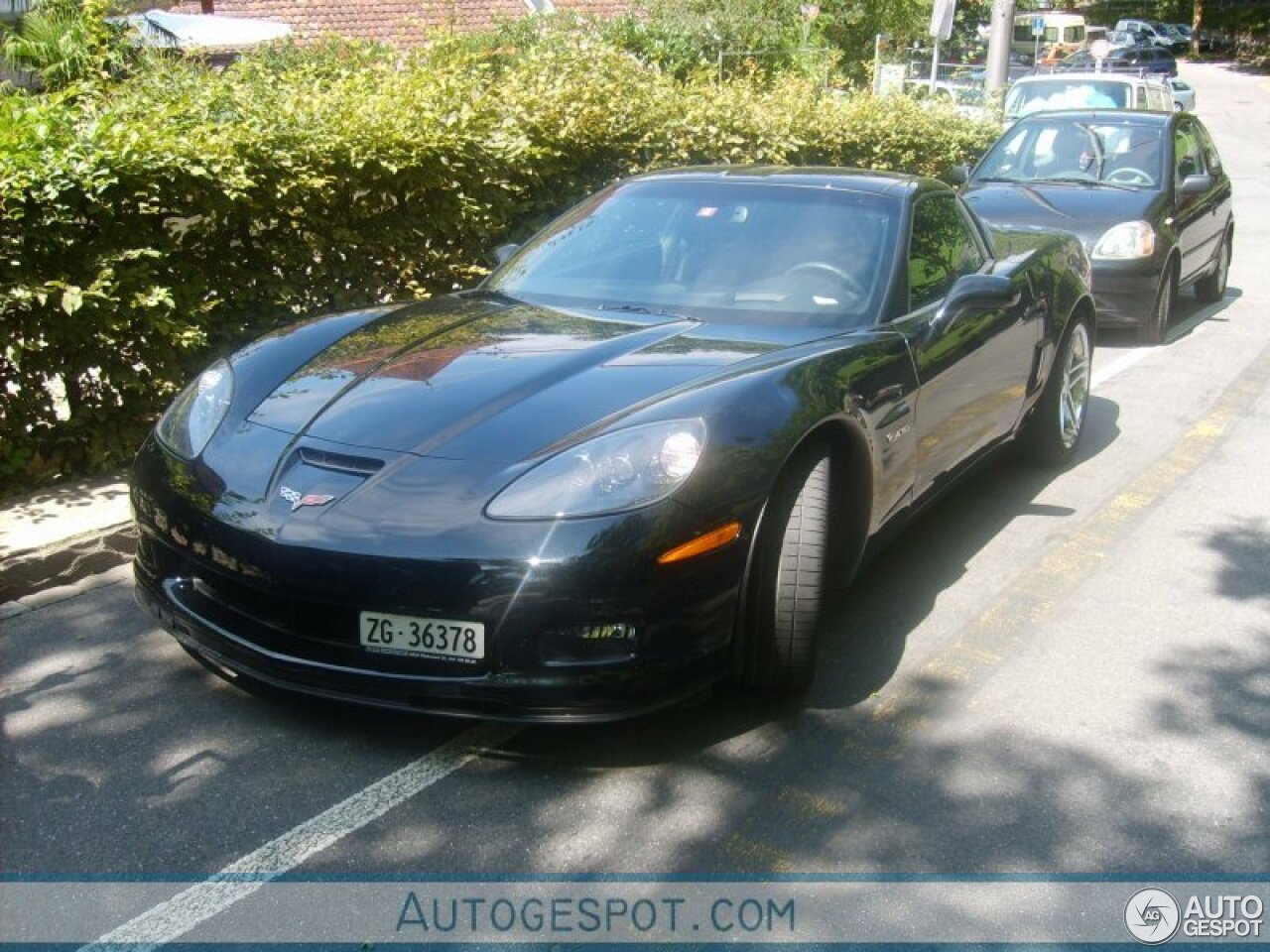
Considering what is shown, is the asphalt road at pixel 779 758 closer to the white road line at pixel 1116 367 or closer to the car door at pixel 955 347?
the car door at pixel 955 347

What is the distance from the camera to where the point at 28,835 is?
10.7 ft

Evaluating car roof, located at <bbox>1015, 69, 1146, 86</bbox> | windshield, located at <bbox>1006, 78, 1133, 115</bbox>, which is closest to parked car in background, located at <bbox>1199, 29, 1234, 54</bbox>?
car roof, located at <bbox>1015, 69, 1146, 86</bbox>

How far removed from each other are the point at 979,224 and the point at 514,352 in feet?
8.97

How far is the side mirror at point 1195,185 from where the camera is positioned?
10203mm

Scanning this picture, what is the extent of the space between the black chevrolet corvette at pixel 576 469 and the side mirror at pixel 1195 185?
19.8ft

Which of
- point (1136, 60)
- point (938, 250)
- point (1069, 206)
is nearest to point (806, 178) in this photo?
point (938, 250)

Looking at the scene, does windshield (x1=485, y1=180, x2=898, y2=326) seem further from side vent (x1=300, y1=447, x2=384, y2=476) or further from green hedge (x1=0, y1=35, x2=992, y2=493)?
green hedge (x1=0, y1=35, x2=992, y2=493)

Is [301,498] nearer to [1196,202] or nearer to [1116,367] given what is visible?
[1116,367]

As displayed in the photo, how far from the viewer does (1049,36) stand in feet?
174

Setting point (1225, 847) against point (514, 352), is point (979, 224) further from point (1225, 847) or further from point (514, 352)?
point (1225, 847)

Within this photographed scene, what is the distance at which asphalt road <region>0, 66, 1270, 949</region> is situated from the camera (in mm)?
3227

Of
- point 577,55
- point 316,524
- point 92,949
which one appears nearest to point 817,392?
point 316,524

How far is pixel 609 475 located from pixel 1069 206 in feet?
24.8

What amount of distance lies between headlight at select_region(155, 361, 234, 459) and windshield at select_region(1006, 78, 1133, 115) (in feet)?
43.2
